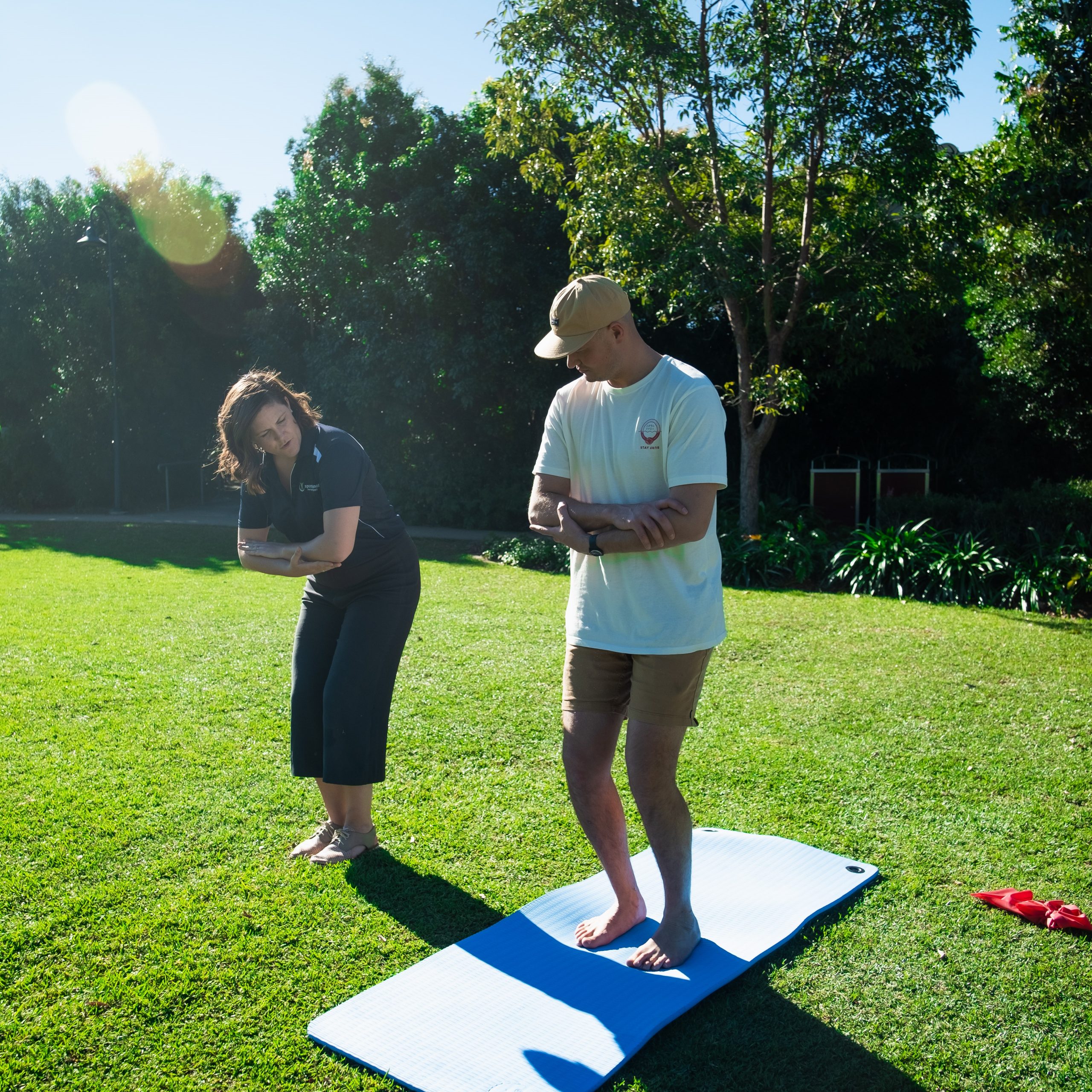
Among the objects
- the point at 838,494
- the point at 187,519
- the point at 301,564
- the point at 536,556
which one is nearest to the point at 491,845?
the point at 301,564

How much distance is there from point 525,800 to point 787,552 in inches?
257

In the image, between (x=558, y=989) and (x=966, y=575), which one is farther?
(x=966, y=575)

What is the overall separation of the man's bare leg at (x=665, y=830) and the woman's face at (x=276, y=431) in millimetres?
1572

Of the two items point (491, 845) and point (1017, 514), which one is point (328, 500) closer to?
point (491, 845)

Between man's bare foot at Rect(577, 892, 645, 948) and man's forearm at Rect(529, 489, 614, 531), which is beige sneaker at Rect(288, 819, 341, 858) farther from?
man's forearm at Rect(529, 489, 614, 531)

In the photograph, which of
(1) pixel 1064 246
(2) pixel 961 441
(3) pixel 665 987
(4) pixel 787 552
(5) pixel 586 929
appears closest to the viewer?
(3) pixel 665 987

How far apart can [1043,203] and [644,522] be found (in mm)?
8098

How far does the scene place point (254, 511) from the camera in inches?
143

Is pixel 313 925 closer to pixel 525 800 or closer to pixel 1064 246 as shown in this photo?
pixel 525 800

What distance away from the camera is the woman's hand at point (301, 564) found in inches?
131

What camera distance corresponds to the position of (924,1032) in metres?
2.57

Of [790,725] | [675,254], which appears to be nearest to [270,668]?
[790,725]

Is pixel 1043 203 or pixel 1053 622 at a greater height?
pixel 1043 203

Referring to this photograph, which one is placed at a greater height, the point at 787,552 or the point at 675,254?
the point at 675,254
